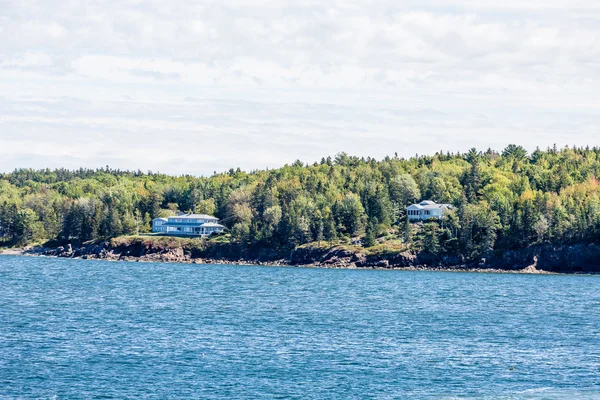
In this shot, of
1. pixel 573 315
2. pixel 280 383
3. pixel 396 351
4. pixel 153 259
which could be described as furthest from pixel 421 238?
pixel 280 383

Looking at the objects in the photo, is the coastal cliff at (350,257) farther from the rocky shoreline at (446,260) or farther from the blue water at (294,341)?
the blue water at (294,341)

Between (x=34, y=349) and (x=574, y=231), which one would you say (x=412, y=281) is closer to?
(x=574, y=231)

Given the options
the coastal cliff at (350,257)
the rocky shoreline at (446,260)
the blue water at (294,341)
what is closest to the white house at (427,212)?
the coastal cliff at (350,257)

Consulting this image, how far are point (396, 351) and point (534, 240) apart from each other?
362 feet

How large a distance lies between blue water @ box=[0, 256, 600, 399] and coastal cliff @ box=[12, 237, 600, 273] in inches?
1648

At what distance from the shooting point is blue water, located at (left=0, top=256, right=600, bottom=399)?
5078 cm

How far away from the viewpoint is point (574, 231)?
534 feet

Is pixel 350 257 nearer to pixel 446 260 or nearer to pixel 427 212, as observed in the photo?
pixel 446 260

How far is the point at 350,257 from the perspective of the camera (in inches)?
6836

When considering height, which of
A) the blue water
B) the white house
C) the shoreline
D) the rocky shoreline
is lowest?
the blue water

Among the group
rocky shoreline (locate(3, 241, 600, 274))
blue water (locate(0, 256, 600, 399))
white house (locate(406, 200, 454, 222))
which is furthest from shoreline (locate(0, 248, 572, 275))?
blue water (locate(0, 256, 600, 399))

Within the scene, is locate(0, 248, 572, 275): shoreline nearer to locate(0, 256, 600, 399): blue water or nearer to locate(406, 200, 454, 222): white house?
locate(406, 200, 454, 222): white house

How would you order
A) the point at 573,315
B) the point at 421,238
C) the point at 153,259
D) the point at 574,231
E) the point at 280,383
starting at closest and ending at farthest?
the point at 280,383, the point at 573,315, the point at 574,231, the point at 421,238, the point at 153,259

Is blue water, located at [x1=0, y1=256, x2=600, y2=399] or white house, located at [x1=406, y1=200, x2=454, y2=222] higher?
white house, located at [x1=406, y1=200, x2=454, y2=222]
